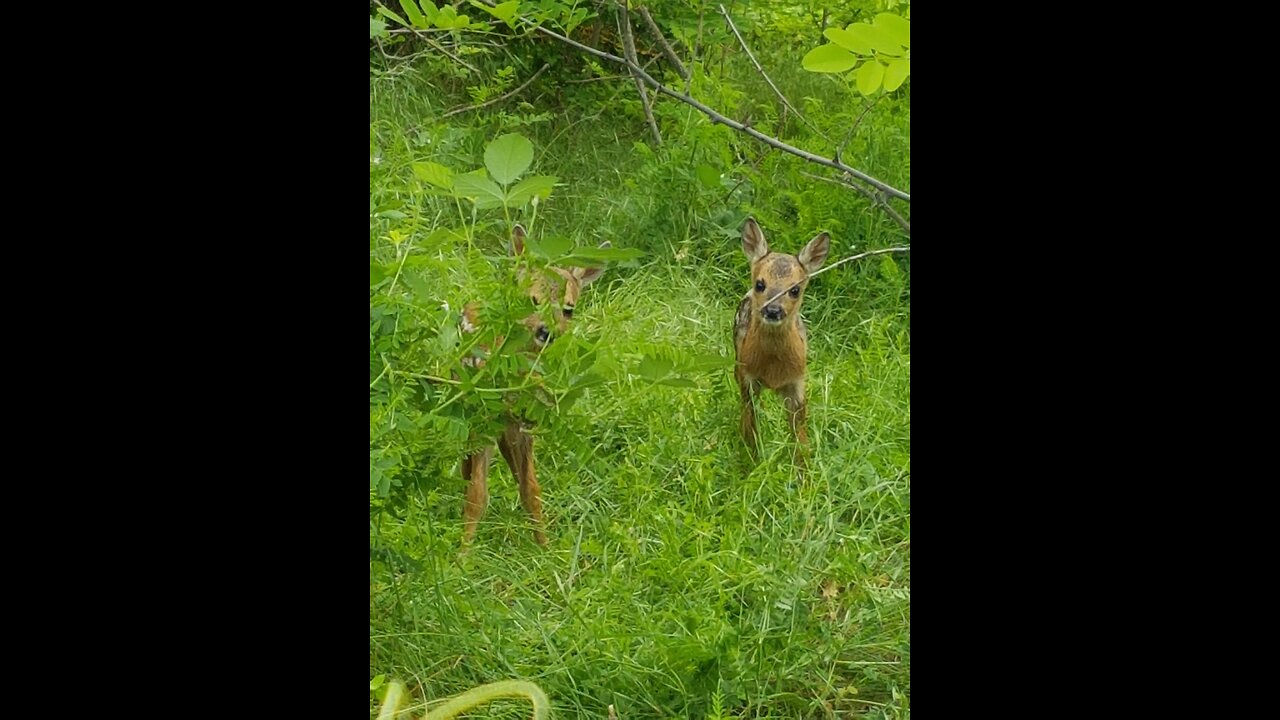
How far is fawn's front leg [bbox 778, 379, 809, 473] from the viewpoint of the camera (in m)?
3.84

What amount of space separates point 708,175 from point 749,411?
113 cm

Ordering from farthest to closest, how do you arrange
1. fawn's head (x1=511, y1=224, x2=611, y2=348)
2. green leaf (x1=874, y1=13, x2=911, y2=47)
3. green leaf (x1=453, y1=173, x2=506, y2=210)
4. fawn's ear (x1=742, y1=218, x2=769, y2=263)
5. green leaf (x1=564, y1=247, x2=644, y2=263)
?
fawn's ear (x1=742, y1=218, x2=769, y2=263), fawn's head (x1=511, y1=224, x2=611, y2=348), green leaf (x1=453, y1=173, x2=506, y2=210), green leaf (x1=564, y1=247, x2=644, y2=263), green leaf (x1=874, y1=13, x2=911, y2=47)

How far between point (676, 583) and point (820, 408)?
1.24 metres

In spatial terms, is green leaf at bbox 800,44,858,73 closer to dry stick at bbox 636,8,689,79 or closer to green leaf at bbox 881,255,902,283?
dry stick at bbox 636,8,689,79

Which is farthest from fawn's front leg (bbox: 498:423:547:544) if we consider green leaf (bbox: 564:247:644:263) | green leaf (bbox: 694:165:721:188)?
green leaf (bbox: 694:165:721:188)

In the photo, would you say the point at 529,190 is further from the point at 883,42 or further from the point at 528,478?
the point at 528,478

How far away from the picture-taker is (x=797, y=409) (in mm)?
3961

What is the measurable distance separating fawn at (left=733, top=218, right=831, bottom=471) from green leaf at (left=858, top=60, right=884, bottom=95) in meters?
2.26

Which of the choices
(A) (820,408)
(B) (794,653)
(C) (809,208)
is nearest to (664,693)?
(B) (794,653)

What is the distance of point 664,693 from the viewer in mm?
2529

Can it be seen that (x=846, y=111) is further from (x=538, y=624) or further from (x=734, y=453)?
(x=538, y=624)

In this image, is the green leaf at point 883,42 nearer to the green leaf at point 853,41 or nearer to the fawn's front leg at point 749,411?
the green leaf at point 853,41

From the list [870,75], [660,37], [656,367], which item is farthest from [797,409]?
[870,75]

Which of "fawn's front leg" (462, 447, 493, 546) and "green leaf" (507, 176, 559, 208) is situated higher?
"green leaf" (507, 176, 559, 208)
